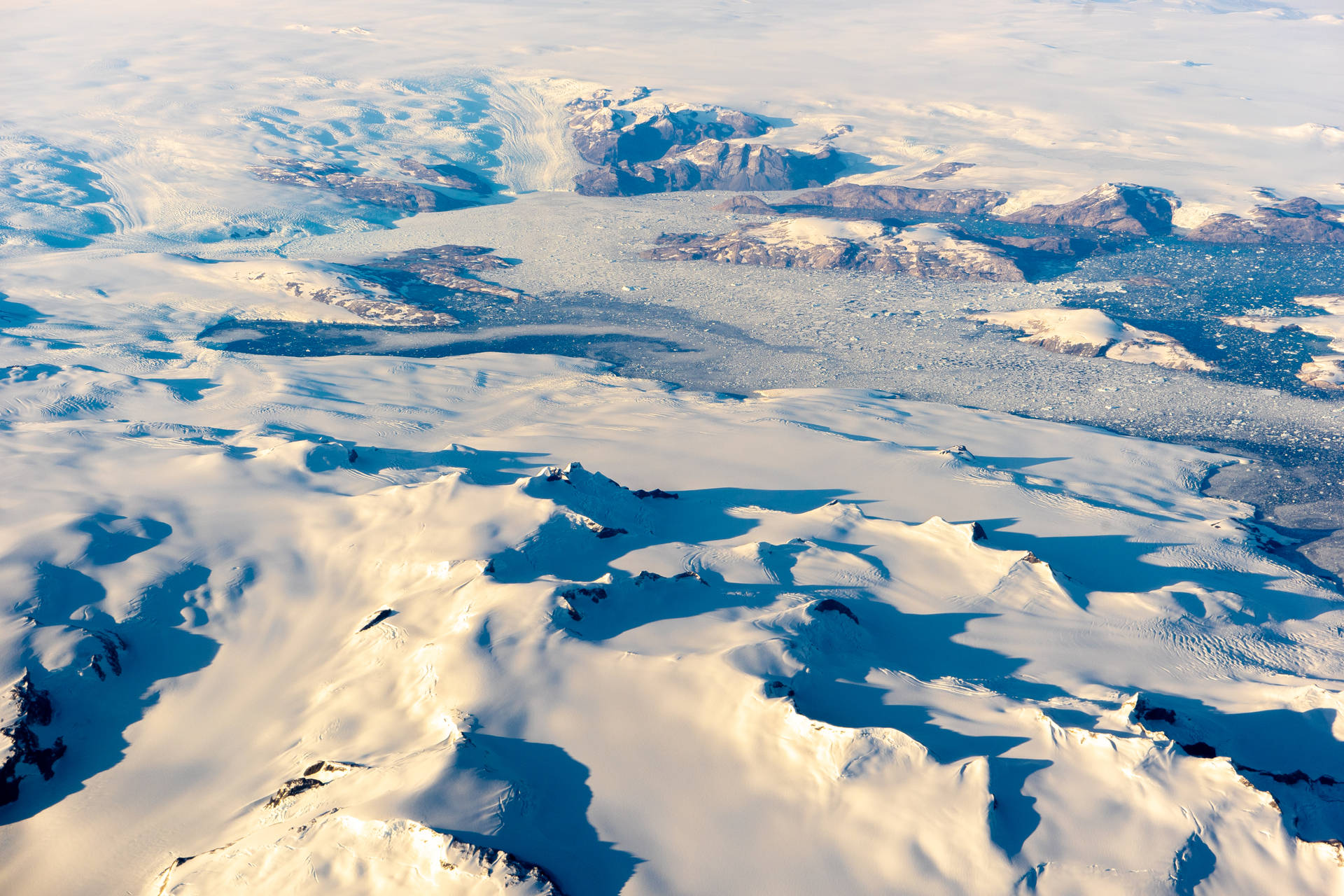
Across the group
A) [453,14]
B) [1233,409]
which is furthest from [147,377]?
[453,14]

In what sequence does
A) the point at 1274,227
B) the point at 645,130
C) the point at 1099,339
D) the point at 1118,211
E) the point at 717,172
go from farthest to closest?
the point at 645,130 → the point at 717,172 → the point at 1118,211 → the point at 1274,227 → the point at 1099,339

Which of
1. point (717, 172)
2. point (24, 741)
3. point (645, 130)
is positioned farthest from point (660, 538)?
point (645, 130)

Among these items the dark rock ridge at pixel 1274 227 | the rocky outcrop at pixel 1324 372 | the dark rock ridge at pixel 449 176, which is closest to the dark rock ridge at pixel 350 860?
the rocky outcrop at pixel 1324 372

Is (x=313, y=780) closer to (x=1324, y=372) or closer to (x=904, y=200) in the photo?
(x=1324, y=372)

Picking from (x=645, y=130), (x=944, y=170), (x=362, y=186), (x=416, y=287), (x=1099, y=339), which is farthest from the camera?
(x=645, y=130)

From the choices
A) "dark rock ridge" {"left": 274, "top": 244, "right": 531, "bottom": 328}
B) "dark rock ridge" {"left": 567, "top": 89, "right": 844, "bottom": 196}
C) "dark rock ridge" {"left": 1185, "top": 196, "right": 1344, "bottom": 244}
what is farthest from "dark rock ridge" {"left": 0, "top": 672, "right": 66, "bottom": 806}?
"dark rock ridge" {"left": 1185, "top": 196, "right": 1344, "bottom": 244}

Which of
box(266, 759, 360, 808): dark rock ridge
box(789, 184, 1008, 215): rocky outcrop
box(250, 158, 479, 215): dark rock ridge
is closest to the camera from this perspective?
box(266, 759, 360, 808): dark rock ridge

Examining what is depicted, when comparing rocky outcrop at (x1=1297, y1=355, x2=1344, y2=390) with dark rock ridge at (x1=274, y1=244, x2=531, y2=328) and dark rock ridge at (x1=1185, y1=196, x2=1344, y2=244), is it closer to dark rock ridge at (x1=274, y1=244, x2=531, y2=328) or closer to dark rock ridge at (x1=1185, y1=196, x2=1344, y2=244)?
dark rock ridge at (x1=1185, y1=196, x2=1344, y2=244)

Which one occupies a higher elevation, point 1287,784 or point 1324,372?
point 1287,784
